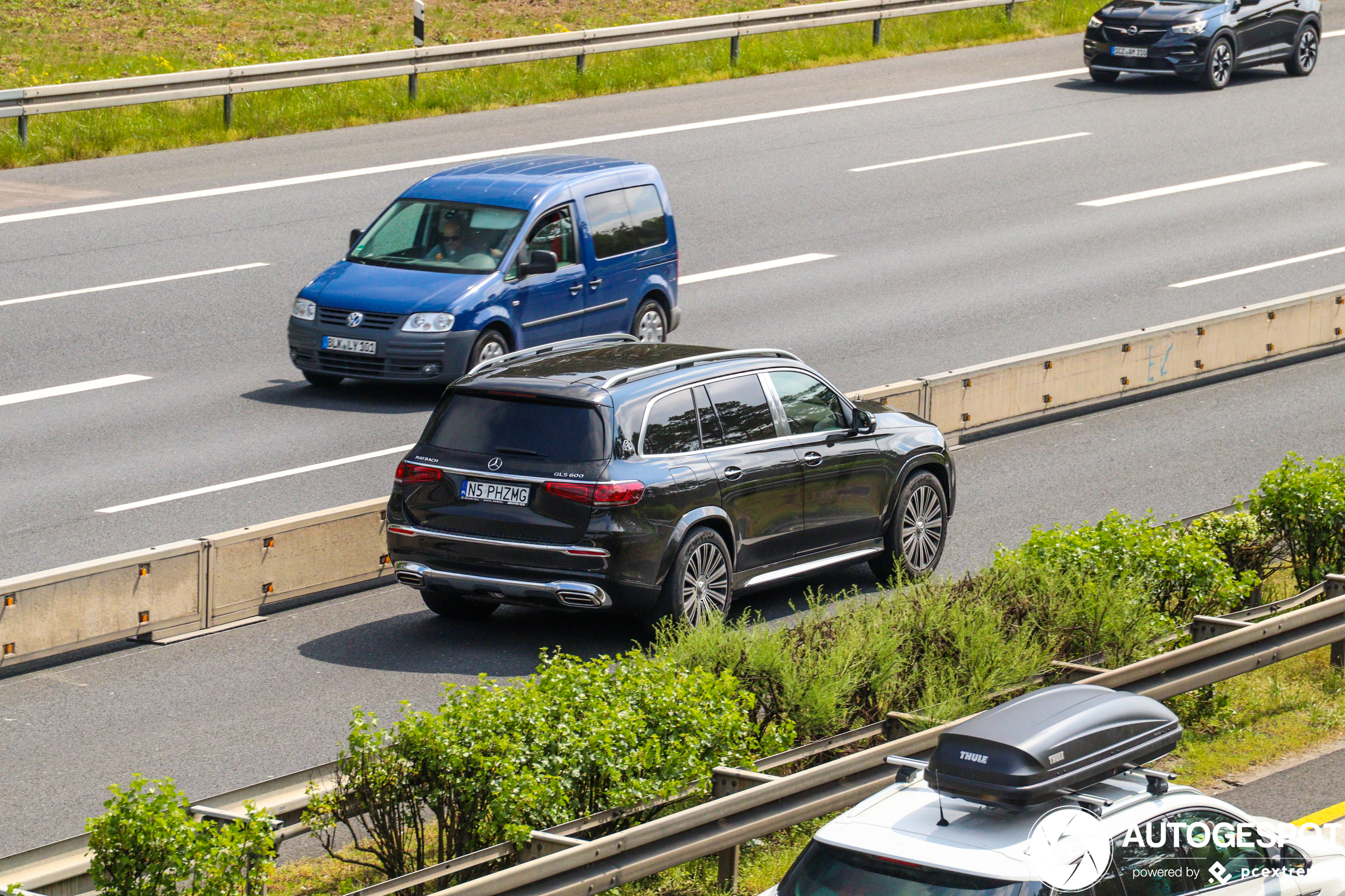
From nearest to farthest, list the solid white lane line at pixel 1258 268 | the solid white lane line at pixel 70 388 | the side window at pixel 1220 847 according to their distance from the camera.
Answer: the side window at pixel 1220 847, the solid white lane line at pixel 70 388, the solid white lane line at pixel 1258 268

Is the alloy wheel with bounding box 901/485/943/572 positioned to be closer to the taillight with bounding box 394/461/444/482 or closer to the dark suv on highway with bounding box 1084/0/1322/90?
the taillight with bounding box 394/461/444/482

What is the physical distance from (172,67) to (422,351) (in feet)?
52.1

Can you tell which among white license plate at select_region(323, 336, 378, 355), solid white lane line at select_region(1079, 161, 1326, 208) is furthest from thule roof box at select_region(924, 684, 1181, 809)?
solid white lane line at select_region(1079, 161, 1326, 208)

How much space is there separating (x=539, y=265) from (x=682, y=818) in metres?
10.6

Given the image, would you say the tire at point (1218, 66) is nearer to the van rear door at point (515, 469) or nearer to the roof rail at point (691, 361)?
the roof rail at point (691, 361)

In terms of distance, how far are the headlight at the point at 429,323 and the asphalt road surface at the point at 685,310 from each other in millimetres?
832

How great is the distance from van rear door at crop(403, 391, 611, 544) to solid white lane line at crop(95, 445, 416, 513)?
2.15 metres

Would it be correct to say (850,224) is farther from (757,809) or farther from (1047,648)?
(757,809)

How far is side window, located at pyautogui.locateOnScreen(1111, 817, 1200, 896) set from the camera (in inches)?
231

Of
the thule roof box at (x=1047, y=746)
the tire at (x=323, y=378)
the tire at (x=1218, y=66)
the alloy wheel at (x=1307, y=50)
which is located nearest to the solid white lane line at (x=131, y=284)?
the tire at (x=323, y=378)

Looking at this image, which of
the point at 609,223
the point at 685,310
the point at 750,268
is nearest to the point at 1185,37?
the point at 750,268

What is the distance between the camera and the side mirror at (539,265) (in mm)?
17047

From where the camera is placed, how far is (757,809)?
7371mm

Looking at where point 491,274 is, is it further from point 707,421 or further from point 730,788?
point 730,788
